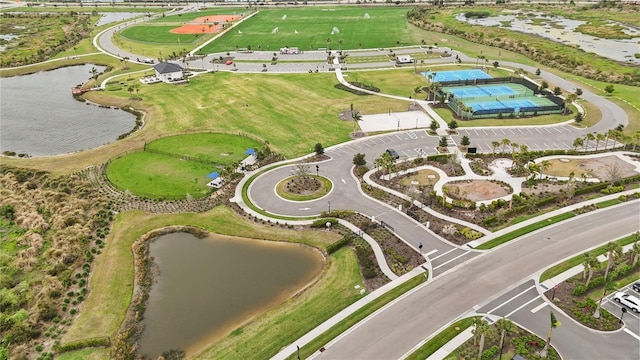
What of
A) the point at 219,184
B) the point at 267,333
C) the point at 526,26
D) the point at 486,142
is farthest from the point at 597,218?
the point at 526,26

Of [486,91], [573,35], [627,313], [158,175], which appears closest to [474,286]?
[627,313]

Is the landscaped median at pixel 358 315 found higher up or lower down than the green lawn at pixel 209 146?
lower down

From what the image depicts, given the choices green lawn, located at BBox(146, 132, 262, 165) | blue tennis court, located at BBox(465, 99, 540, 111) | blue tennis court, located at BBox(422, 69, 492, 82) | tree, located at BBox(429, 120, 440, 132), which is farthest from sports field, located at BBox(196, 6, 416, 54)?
tree, located at BBox(429, 120, 440, 132)

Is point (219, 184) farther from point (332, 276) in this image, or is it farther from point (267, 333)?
point (267, 333)

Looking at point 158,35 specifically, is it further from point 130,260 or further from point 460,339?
point 460,339

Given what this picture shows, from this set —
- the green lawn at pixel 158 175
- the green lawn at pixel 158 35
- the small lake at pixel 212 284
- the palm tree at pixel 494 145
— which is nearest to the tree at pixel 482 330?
the small lake at pixel 212 284

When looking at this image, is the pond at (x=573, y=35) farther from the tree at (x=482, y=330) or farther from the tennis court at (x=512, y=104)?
the tree at (x=482, y=330)
